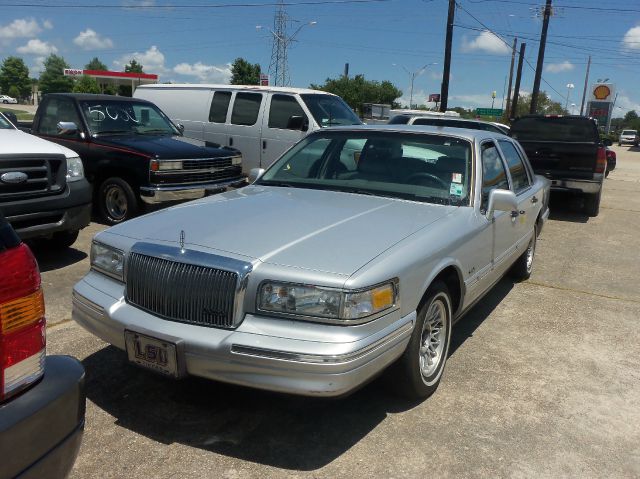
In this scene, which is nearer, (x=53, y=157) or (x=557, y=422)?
(x=557, y=422)

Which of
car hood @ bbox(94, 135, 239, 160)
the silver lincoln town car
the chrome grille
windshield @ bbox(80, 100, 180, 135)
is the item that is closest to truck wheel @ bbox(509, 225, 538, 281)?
the silver lincoln town car

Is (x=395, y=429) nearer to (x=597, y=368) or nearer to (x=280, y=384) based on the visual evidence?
(x=280, y=384)

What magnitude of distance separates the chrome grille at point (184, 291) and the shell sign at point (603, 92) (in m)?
60.2

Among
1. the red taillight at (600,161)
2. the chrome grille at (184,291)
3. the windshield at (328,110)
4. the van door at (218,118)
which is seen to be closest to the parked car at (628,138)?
the red taillight at (600,161)

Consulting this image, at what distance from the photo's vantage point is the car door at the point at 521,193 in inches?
210

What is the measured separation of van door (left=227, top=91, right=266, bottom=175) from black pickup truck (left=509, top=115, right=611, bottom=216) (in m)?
4.90

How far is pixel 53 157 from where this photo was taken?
579 cm

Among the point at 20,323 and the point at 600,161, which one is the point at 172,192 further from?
the point at 600,161

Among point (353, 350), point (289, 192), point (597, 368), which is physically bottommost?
point (597, 368)

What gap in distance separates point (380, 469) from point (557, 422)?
4.03 ft

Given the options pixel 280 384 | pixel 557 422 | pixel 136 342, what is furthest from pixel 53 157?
pixel 557 422

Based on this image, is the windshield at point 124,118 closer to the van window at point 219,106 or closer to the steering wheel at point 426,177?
the van window at point 219,106

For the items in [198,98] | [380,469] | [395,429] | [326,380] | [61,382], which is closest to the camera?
[61,382]

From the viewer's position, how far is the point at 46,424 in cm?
182
